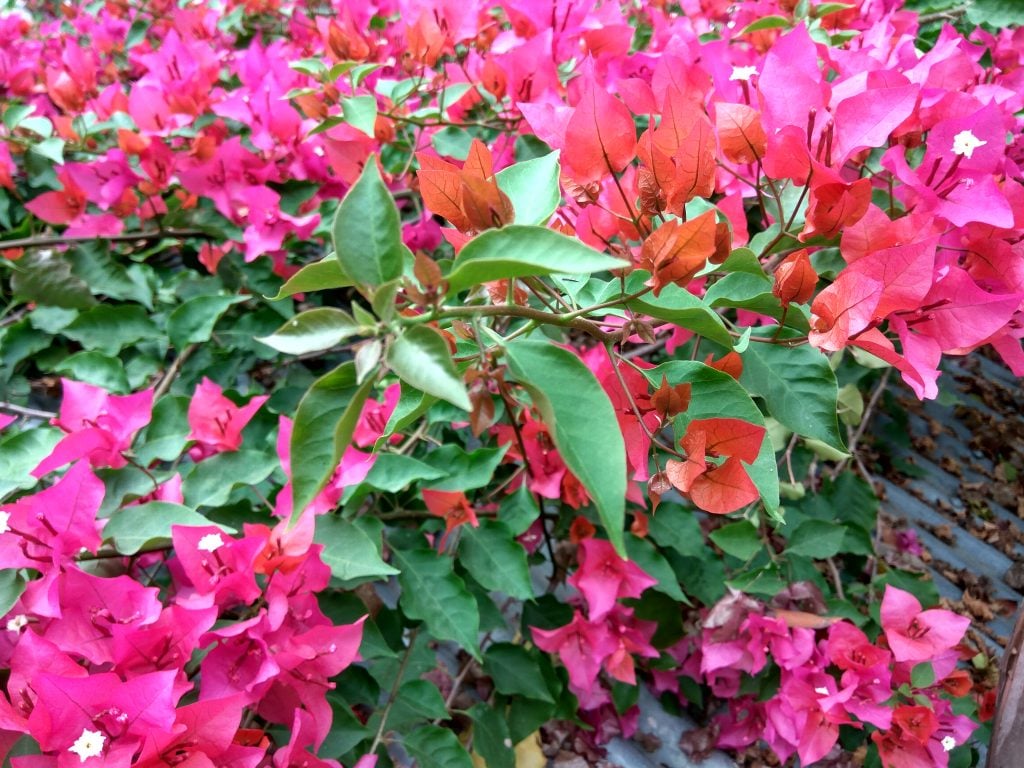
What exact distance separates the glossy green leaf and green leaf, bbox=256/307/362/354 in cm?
4

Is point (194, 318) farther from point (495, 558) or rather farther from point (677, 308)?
point (677, 308)

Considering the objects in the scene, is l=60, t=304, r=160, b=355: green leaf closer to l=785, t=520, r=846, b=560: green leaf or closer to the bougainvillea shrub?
the bougainvillea shrub

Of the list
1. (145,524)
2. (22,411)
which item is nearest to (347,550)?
(145,524)

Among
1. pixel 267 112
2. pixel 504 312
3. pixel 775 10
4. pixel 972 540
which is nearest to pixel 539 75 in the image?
pixel 775 10

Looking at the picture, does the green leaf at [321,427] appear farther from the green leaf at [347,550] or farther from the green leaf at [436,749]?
the green leaf at [436,749]

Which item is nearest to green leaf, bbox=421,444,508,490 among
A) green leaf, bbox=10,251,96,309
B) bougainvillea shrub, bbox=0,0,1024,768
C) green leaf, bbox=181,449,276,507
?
bougainvillea shrub, bbox=0,0,1024,768

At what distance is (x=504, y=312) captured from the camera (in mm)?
473

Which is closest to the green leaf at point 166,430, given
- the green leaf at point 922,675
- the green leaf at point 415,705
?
the green leaf at point 415,705

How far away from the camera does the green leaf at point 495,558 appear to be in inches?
37.3

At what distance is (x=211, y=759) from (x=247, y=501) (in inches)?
14.2

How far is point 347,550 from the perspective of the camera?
0.81m

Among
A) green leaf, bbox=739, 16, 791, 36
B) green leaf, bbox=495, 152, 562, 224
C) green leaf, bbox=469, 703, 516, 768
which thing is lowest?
green leaf, bbox=469, 703, 516, 768

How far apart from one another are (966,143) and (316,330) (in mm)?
580

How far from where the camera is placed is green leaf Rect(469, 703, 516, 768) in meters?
1.06
